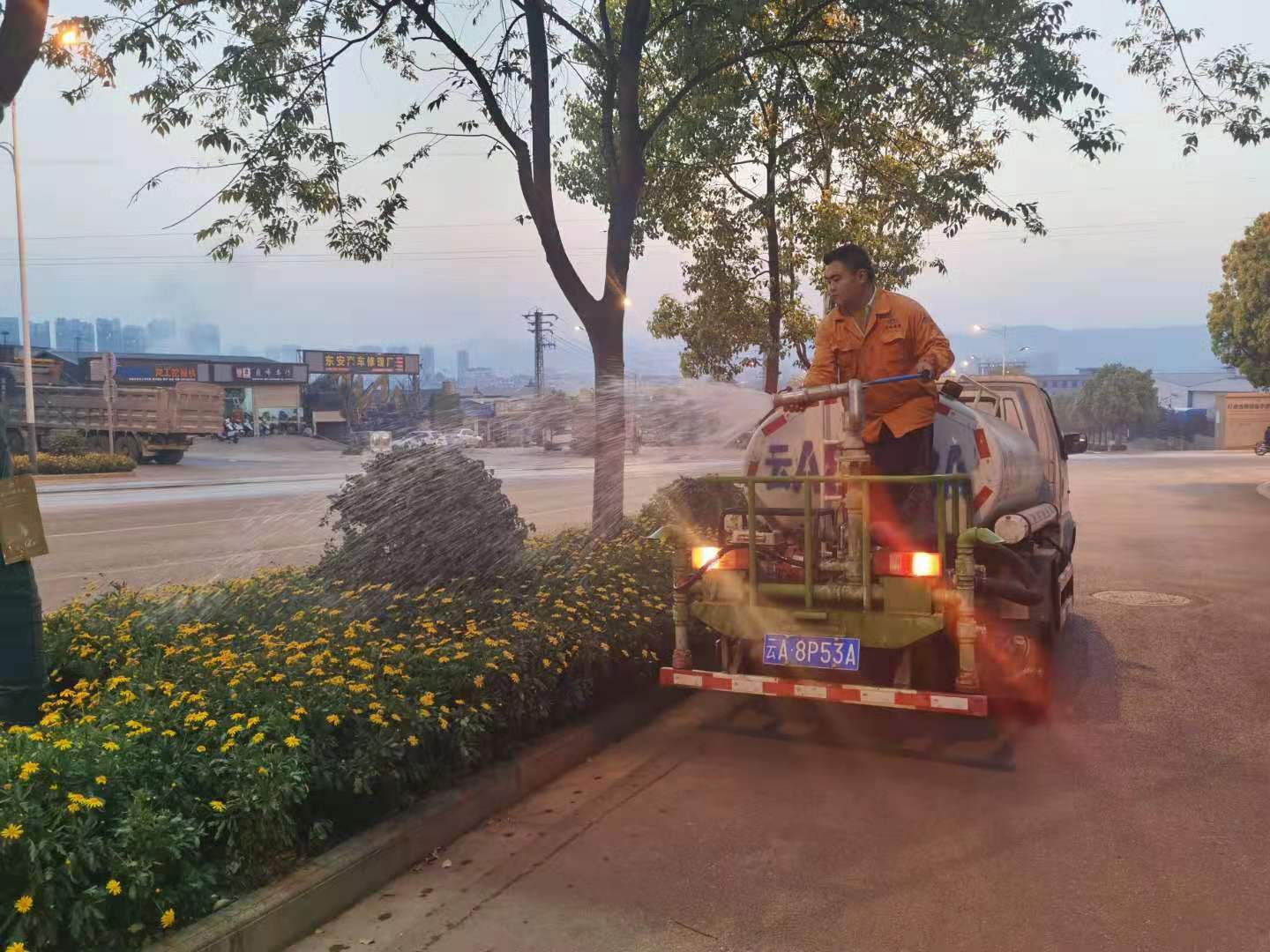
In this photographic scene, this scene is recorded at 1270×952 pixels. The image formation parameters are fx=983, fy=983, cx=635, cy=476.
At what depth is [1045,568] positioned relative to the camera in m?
5.70

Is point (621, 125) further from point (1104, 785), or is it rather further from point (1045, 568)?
point (1104, 785)

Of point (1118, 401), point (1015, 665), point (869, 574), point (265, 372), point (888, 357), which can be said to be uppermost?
point (265, 372)

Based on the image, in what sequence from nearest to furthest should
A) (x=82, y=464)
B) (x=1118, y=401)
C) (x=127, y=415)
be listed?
(x=82, y=464), (x=127, y=415), (x=1118, y=401)

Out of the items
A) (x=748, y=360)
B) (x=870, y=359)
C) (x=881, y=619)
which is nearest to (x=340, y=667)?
(x=881, y=619)

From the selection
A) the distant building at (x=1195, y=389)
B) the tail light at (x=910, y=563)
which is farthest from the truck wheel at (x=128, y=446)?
the distant building at (x=1195, y=389)

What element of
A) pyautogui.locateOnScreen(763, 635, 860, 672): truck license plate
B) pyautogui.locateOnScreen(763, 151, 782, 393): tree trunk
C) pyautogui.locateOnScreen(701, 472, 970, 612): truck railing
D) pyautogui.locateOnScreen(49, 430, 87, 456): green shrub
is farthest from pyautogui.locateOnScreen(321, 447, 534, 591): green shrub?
pyautogui.locateOnScreen(49, 430, 87, 456): green shrub

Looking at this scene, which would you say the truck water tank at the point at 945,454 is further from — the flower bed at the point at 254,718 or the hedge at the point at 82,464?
the hedge at the point at 82,464

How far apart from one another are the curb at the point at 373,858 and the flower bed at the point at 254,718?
0.26 ft

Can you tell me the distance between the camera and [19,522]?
4141mm

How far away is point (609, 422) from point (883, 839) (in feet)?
17.2

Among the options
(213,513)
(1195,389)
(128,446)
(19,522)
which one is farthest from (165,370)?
(1195,389)

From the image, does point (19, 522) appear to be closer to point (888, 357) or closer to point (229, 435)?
point (888, 357)

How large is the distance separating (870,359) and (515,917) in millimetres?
3411

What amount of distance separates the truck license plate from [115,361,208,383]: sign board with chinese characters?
204 ft
